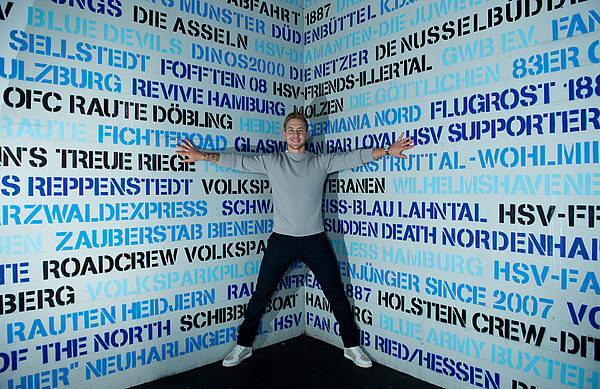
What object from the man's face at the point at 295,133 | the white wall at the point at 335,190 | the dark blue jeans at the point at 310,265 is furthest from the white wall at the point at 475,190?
the man's face at the point at 295,133

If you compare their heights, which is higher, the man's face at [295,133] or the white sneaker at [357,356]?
the man's face at [295,133]

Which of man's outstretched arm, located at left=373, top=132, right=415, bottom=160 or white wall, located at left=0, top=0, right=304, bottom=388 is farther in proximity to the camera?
man's outstretched arm, located at left=373, top=132, right=415, bottom=160

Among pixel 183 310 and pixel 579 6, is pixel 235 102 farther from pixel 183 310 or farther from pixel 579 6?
pixel 579 6

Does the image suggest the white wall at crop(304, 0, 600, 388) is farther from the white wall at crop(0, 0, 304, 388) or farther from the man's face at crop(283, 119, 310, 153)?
the white wall at crop(0, 0, 304, 388)

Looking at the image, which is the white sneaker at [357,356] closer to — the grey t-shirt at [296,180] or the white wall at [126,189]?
the white wall at [126,189]

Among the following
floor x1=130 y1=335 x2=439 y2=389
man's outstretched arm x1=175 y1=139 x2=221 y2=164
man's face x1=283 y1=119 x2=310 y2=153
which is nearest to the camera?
floor x1=130 y1=335 x2=439 y2=389

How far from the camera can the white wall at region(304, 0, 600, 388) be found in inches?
84.4

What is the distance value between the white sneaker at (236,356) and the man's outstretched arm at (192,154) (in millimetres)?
1445

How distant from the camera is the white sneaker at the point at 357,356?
9.84 feet

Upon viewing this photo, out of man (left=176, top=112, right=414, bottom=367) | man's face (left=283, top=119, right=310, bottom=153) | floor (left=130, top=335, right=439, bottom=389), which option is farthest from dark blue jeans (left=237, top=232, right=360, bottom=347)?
man's face (left=283, top=119, right=310, bottom=153)

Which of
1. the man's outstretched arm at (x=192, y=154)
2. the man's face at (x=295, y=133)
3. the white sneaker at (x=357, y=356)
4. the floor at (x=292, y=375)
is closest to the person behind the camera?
the floor at (x=292, y=375)

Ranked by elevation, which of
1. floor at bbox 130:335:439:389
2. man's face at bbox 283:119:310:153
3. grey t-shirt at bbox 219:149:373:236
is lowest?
floor at bbox 130:335:439:389

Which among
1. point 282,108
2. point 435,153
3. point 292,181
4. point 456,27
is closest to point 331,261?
point 292,181

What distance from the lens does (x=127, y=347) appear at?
8.96 ft
